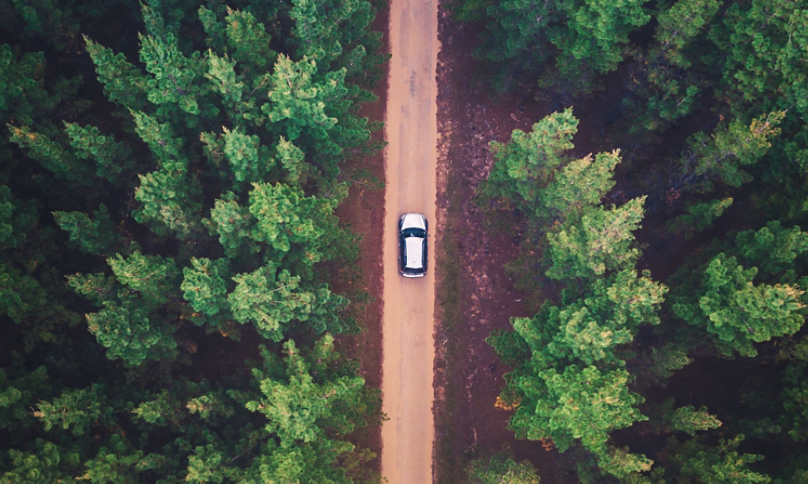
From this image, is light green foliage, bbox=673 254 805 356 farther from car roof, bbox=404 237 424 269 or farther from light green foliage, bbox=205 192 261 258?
light green foliage, bbox=205 192 261 258

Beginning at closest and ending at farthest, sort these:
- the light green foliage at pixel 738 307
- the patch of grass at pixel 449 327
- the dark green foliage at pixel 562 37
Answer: the light green foliage at pixel 738 307
the dark green foliage at pixel 562 37
the patch of grass at pixel 449 327

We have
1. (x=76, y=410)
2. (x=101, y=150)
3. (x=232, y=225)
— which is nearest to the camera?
(x=76, y=410)

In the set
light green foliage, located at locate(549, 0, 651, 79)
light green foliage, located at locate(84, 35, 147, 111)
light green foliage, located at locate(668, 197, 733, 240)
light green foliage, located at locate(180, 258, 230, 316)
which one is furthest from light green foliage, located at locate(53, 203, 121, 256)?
light green foliage, located at locate(668, 197, 733, 240)

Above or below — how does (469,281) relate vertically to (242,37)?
below

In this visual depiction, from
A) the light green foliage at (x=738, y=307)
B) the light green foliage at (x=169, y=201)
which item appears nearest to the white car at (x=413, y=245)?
the light green foliage at (x=169, y=201)

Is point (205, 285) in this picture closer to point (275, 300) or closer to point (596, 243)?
point (275, 300)

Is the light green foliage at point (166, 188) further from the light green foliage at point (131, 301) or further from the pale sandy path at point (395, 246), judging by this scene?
the pale sandy path at point (395, 246)

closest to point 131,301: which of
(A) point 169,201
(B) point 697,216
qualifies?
(A) point 169,201
